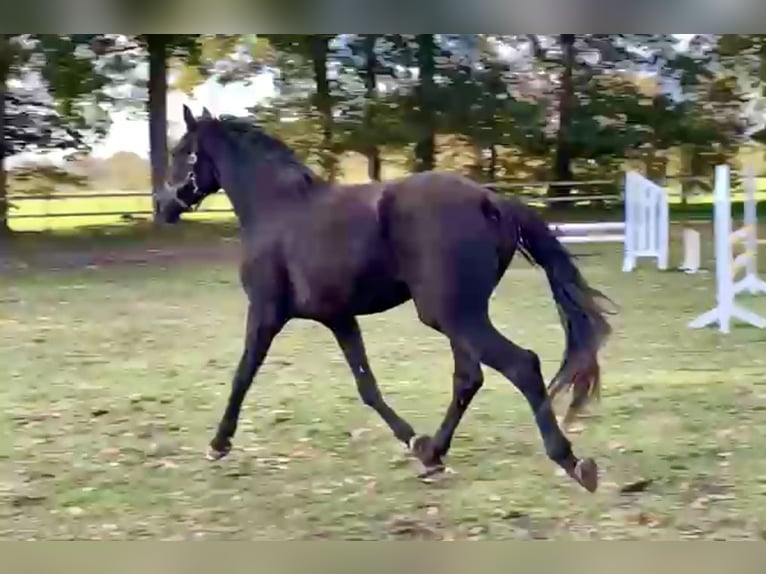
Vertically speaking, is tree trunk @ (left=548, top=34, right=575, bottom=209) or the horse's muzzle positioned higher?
tree trunk @ (left=548, top=34, right=575, bottom=209)

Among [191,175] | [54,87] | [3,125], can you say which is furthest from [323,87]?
[3,125]

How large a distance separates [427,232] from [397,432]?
46cm

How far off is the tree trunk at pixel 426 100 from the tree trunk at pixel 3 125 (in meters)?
0.97

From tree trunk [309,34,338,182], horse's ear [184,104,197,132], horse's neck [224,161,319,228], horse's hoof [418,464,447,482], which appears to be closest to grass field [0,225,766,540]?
horse's hoof [418,464,447,482]

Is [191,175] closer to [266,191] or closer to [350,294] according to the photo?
[266,191]

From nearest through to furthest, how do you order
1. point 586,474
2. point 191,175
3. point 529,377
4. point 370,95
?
1. point 529,377
2. point 586,474
3. point 191,175
4. point 370,95

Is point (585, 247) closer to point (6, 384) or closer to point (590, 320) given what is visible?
point (590, 320)

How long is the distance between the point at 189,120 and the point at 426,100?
1.81 ft

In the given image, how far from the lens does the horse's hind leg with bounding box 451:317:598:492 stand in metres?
2.05

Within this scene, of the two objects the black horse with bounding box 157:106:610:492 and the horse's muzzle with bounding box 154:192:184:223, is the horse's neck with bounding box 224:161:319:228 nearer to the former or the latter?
the black horse with bounding box 157:106:610:492

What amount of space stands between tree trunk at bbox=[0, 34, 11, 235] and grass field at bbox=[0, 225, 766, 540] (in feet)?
0.33

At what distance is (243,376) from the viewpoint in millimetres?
2252

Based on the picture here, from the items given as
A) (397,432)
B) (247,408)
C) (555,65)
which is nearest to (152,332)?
(247,408)

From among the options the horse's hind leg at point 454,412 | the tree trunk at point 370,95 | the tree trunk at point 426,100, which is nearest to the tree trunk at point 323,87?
the tree trunk at point 370,95
